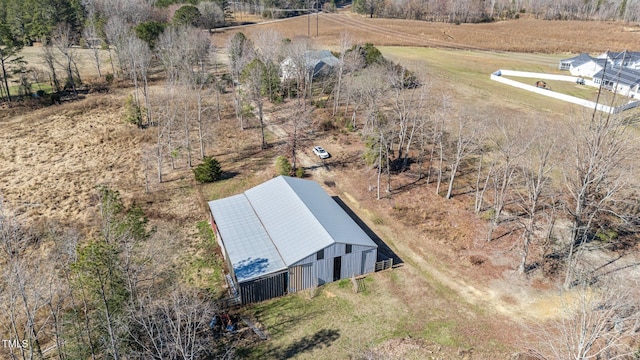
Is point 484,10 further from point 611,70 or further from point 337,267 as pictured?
point 337,267

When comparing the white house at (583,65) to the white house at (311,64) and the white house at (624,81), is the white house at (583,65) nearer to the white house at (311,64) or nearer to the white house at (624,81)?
the white house at (624,81)

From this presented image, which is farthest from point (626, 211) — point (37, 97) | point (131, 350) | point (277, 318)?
point (37, 97)

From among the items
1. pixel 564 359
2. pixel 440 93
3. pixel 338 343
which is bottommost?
pixel 338 343

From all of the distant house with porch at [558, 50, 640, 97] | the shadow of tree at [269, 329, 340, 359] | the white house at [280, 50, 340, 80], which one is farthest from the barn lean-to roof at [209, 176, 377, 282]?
the distant house with porch at [558, 50, 640, 97]

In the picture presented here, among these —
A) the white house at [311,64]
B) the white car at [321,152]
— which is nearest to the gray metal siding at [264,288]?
the white car at [321,152]

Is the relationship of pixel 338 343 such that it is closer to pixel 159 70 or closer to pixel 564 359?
pixel 564 359

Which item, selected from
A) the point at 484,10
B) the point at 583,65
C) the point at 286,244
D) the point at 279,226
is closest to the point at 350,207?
the point at 279,226

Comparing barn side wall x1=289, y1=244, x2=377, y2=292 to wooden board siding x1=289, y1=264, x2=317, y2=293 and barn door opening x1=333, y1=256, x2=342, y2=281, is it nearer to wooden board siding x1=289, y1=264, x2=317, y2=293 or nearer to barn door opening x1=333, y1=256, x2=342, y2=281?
wooden board siding x1=289, y1=264, x2=317, y2=293

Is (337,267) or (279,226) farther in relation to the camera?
(279,226)
